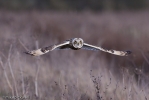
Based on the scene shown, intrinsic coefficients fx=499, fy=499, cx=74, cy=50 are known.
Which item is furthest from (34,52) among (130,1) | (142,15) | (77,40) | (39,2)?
(130,1)

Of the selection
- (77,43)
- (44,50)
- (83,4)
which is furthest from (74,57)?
(83,4)

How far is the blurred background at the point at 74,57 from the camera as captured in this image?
22.0ft

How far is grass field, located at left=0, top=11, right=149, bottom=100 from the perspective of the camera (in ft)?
21.9

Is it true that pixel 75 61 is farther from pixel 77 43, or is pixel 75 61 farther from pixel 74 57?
pixel 77 43

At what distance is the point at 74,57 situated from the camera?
10.3 metres

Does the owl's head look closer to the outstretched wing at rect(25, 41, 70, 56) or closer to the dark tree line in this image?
the outstretched wing at rect(25, 41, 70, 56)

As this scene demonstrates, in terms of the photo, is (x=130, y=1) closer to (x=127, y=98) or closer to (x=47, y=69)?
(x=47, y=69)

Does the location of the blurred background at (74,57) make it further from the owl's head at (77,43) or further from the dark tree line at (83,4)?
the owl's head at (77,43)

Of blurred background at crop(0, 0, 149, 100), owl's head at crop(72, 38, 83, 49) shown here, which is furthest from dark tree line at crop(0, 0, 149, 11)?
owl's head at crop(72, 38, 83, 49)

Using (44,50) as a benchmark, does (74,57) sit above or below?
above

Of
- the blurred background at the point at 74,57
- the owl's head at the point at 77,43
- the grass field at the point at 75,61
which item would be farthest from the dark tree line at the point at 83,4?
the owl's head at the point at 77,43

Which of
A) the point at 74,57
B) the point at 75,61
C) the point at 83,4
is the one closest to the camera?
the point at 75,61

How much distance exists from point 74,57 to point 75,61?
54cm

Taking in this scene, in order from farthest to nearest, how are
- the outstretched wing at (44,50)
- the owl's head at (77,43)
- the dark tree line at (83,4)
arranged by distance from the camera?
the dark tree line at (83,4), the owl's head at (77,43), the outstretched wing at (44,50)
